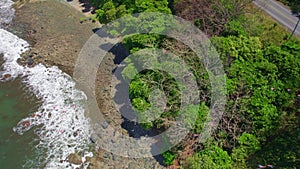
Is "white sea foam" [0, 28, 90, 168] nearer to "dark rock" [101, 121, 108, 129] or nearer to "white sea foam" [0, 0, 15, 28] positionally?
"dark rock" [101, 121, 108, 129]

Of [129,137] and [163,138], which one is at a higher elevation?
[163,138]

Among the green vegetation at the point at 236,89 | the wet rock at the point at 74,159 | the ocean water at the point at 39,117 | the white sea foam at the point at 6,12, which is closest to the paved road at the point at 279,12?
the green vegetation at the point at 236,89

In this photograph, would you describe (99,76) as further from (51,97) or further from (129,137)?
(129,137)

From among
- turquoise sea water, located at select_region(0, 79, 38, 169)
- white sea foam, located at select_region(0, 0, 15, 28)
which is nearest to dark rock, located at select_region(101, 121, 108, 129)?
turquoise sea water, located at select_region(0, 79, 38, 169)

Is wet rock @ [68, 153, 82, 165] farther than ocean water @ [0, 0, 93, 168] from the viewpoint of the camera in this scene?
No

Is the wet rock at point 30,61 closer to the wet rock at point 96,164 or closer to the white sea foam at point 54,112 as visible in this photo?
the white sea foam at point 54,112

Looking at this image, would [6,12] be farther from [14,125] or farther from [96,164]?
[96,164]

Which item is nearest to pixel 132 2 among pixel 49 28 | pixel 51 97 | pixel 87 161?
pixel 49 28
